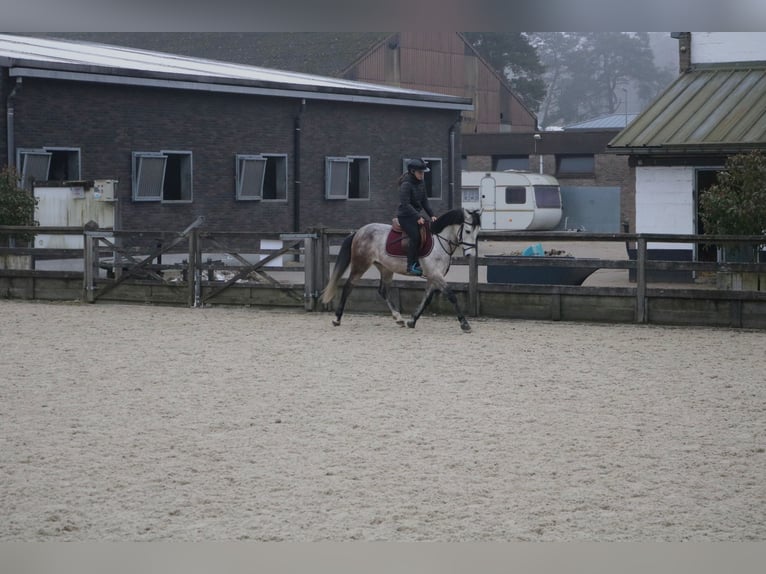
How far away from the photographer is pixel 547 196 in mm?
41688

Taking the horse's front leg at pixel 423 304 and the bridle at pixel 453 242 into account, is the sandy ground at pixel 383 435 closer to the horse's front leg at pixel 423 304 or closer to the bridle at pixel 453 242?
the horse's front leg at pixel 423 304

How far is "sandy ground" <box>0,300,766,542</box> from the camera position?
17.9ft

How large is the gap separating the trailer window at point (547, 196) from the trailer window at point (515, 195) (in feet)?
1.55

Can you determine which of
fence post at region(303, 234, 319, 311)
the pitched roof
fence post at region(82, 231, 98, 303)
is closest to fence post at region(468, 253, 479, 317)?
fence post at region(303, 234, 319, 311)

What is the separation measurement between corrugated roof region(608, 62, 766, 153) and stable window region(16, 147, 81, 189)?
10.8 metres

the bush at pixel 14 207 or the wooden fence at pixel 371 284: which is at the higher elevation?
the bush at pixel 14 207

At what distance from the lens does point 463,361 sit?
11.7 m

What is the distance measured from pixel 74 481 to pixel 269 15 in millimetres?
4520

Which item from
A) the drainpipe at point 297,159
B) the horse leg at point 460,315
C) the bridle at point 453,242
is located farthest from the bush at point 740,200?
the drainpipe at point 297,159

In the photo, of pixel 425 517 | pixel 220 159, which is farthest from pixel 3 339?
pixel 220 159

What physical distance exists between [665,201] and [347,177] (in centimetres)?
1136

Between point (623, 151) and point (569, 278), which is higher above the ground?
point (623, 151)

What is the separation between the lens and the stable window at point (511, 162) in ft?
161

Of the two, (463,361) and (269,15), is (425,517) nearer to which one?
(269,15)
